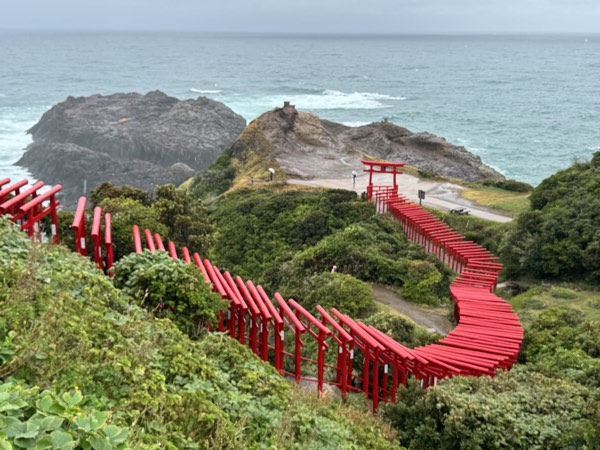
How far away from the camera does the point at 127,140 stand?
72.8 meters

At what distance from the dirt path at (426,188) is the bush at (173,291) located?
20.7 meters

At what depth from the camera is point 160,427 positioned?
604 cm

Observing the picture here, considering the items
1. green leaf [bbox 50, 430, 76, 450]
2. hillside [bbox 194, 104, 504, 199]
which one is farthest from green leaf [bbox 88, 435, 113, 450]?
hillside [bbox 194, 104, 504, 199]

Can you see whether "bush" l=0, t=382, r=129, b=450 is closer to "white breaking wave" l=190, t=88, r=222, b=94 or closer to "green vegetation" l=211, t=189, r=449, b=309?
"green vegetation" l=211, t=189, r=449, b=309

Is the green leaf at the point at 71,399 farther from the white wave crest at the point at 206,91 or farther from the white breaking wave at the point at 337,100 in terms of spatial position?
the white wave crest at the point at 206,91

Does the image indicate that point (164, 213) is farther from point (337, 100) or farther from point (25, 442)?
point (337, 100)

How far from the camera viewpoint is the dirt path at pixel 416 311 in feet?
60.3

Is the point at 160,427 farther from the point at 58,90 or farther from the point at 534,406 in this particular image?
the point at 58,90

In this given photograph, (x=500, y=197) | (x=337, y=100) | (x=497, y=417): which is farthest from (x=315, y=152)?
(x=337, y=100)

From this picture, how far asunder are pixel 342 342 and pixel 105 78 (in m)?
149

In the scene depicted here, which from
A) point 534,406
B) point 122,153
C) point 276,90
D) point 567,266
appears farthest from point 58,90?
point 534,406

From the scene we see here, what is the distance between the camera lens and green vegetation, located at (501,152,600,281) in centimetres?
2147

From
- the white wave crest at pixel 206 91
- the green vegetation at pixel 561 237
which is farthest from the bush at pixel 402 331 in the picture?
the white wave crest at pixel 206 91

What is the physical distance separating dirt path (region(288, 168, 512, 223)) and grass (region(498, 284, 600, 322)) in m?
8.93
